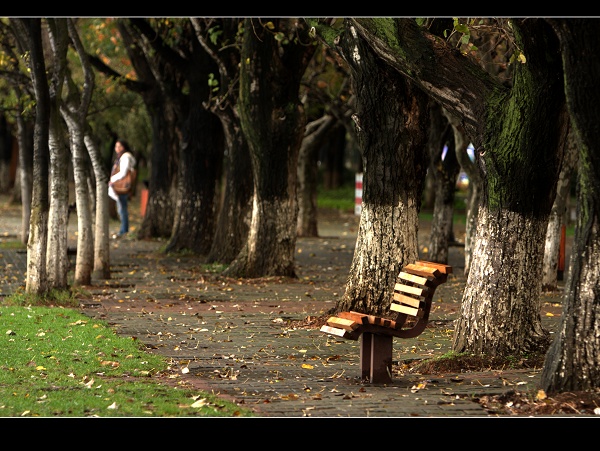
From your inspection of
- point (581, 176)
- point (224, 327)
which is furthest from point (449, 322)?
point (581, 176)

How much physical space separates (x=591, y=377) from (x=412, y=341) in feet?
12.5

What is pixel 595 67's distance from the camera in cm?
834

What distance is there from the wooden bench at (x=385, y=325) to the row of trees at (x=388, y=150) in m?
0.68

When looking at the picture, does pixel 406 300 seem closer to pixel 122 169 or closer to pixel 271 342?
pixel 271 342

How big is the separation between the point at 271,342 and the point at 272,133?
650cm

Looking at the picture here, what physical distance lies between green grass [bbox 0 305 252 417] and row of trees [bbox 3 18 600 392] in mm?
2481

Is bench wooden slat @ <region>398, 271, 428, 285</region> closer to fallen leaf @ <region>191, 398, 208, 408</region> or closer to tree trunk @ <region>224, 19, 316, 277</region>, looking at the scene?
fallen leaf @ <region>191, 398, 208, 408</region>

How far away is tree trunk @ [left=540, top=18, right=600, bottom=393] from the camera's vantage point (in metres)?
8.37

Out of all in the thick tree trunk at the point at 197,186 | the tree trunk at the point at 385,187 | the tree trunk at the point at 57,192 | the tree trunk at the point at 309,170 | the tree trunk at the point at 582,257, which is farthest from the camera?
the tree trunk at the point at 309,170

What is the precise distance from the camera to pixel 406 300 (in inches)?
407

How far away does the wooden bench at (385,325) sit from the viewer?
9742 mm

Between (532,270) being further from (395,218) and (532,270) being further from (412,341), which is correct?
(395,218)

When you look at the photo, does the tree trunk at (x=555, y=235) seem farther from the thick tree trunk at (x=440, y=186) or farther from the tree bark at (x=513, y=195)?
the tree bark at (x=513, y=195)

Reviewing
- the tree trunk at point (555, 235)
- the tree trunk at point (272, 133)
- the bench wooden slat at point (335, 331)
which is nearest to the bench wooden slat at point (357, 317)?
the bench wooden slat at point (335, 331)
